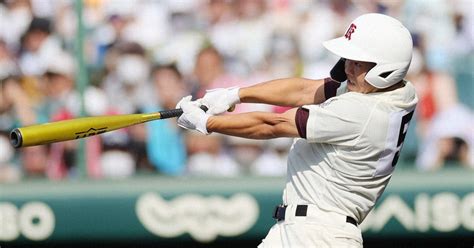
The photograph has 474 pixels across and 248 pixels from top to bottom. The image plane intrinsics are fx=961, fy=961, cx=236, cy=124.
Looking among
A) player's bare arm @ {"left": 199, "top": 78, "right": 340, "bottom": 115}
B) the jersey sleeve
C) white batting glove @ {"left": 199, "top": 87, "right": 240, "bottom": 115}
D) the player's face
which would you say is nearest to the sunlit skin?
the player's face

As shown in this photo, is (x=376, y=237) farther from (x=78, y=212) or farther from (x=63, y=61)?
(x=63, y=61)

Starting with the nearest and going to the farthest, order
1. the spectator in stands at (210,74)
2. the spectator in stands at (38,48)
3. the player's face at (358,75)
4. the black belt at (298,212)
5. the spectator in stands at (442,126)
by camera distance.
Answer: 1. the player's face at (358,75)
2. the black belt at (298,212)
3. the spectator in stands at (442,126)
4. the spectator in stands at (210,74)
5. the spectator in stands at (38,48)

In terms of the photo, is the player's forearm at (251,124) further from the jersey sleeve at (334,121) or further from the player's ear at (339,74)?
the player's ear at (339,74)

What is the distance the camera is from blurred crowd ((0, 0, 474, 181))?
23.0 ft

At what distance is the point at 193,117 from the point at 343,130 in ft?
2.12

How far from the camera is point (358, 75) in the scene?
4133 millimetres

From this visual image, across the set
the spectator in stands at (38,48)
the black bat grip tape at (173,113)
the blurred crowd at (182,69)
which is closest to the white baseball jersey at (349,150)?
the black bat grip tape at (173,113)

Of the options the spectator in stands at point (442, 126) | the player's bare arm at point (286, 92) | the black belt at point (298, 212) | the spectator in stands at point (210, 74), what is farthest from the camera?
the spectator in stands at point (210, 74)

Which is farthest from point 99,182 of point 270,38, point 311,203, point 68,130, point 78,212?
point 311,203

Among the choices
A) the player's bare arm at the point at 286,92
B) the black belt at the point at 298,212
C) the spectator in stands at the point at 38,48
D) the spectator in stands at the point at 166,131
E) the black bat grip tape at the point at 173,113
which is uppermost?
the spectator in stands at the point at 38,48

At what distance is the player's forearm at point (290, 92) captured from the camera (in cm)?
454

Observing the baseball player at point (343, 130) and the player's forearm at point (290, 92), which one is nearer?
the baseball player at point (343, 130)

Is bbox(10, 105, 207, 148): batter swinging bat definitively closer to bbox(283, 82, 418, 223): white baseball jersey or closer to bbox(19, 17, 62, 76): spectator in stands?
bbox(283, 82, 418, 223): white baseball jersey

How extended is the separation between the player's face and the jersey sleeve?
12 cm
